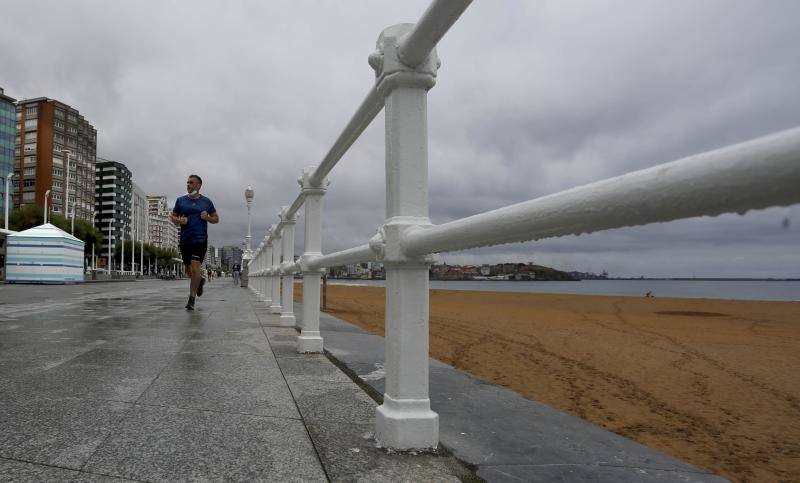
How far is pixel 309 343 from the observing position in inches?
132

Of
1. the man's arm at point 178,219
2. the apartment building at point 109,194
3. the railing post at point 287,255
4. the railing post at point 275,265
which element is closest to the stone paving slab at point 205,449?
the railing post at point 287,255

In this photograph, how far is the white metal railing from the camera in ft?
2.12

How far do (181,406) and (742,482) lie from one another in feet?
9.49

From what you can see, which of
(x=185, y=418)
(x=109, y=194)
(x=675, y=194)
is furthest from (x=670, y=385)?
(x=109, y=194)

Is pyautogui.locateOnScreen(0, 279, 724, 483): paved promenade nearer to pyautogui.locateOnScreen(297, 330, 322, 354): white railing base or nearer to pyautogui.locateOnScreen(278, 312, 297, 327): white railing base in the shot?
pyautogui.locateOnScreen(297, 330, 322, 354): white railing base

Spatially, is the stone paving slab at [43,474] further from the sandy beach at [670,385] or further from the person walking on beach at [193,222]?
the person walking on beach at [193,222]

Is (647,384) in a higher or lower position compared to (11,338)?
lower

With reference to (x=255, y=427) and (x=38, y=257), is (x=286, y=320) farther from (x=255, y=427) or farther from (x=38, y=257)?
(x=38, y=257)

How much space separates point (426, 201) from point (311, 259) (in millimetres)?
1667

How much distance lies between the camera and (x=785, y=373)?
6.75 metres

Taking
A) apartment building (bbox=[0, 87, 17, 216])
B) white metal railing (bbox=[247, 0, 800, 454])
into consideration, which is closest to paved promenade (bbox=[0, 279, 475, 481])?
white metal railing (bbox=[247, 0, 800, 454])

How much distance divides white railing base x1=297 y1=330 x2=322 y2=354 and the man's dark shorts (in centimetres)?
360

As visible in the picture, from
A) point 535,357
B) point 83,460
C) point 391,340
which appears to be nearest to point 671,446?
point 391,340

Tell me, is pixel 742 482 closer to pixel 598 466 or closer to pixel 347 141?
pixel 598 466
